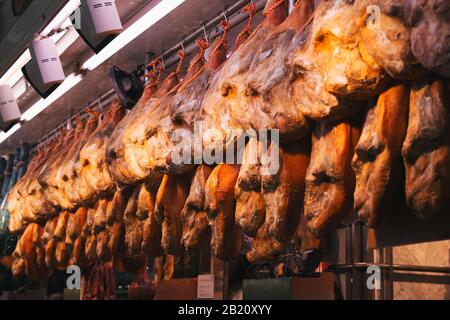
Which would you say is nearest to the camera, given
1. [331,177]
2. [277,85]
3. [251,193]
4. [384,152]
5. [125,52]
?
[384,152]

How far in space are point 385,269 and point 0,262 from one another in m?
4.32

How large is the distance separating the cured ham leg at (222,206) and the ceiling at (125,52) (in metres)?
1.37

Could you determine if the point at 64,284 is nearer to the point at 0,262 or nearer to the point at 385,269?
the point at 0,262

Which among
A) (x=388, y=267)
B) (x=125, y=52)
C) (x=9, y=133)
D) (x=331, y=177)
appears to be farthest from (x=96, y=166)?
(x=9, y=133)

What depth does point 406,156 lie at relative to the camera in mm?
2096

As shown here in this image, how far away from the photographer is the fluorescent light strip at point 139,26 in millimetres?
4037

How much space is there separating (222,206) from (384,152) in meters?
1.06

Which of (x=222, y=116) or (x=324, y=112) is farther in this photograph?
(x=222, y=116)

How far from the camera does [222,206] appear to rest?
10.2ft

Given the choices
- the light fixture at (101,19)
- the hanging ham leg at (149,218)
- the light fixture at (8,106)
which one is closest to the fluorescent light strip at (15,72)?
the light fixture at (8,106)

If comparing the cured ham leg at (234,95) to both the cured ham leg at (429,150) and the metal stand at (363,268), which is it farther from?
the metal stand at (363,268)

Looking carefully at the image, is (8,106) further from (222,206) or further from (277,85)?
(277,85)
